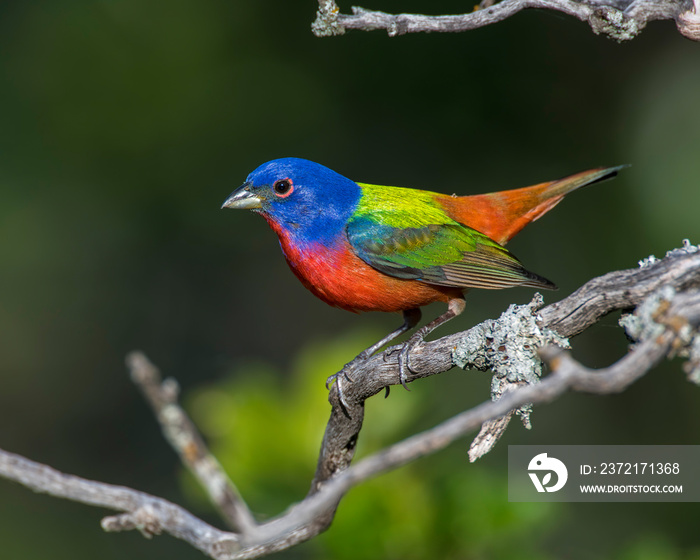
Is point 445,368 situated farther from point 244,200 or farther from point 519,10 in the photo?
point 244,200

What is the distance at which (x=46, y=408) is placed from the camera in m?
7.44

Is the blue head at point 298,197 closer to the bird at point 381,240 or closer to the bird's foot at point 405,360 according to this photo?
the bird at point 381,240

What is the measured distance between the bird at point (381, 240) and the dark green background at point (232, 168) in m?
2.06

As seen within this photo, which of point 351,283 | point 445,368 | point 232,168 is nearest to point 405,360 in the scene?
point 445,368

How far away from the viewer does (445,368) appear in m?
2.81

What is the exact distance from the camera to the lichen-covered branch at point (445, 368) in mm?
1512

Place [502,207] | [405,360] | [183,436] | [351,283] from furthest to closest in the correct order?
[502,207]
[351,283]
[405,360]
[183,436]

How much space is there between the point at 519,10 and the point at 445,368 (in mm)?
1393

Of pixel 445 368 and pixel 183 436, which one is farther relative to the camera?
pixel 445 368

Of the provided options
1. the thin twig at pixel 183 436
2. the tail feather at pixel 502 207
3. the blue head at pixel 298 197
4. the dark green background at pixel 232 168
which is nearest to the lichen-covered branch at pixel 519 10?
the blue head at pixel 298 197

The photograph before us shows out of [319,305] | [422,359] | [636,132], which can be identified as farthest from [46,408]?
[636,132]

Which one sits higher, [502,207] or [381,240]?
[502,207]

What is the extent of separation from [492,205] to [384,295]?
1.01 meters

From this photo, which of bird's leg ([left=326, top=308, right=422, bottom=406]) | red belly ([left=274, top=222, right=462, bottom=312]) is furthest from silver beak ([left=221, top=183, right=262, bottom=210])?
bird's leg ([left=326, top=308, right=422, bottom=406])
